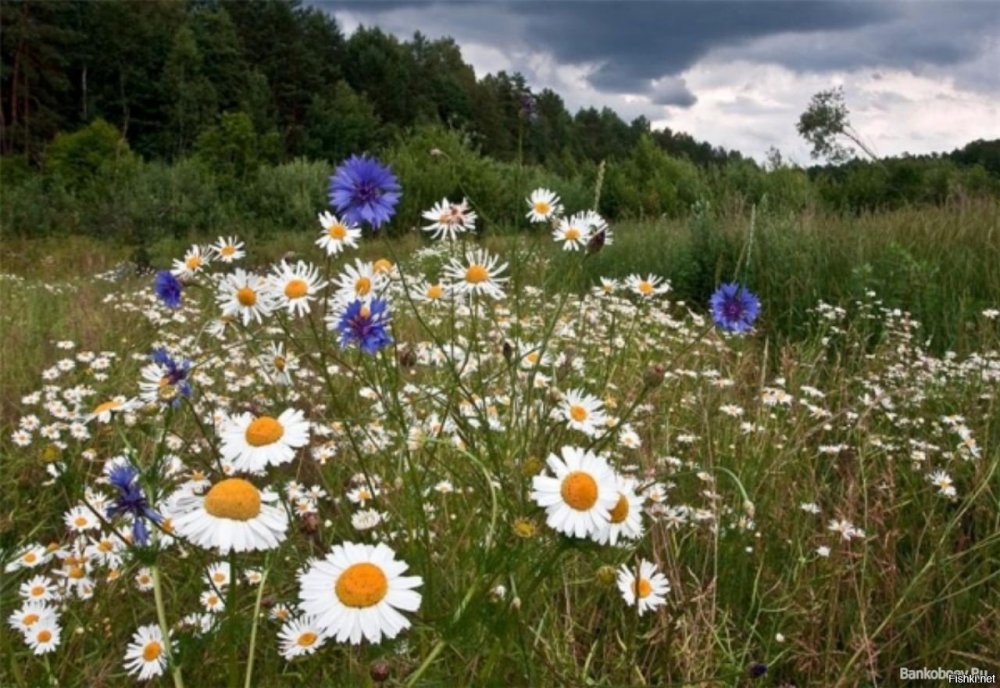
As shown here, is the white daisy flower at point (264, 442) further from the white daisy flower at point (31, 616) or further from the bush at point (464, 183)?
the bush at point (464, 183)

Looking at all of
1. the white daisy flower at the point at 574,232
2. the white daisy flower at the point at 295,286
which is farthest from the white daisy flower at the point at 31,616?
the white daisy flower at the point at 574,232

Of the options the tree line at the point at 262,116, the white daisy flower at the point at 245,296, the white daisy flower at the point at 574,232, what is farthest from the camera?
the tree line at the point at 262,116

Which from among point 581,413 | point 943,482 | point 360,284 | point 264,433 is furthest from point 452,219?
point 943,482

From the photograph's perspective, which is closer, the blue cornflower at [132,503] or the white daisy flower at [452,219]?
the blue cornflower at [132,503]

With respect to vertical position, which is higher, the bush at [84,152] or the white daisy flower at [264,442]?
the bush at [84,152]

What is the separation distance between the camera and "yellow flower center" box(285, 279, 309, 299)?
4.58 ft

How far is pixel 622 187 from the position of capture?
56.2ft

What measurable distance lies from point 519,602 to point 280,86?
41.8 metres

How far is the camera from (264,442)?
0.99 metres

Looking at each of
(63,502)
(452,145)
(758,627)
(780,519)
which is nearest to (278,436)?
(758,627)

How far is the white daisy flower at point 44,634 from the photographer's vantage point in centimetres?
134

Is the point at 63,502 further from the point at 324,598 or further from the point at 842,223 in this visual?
the point at 842,223

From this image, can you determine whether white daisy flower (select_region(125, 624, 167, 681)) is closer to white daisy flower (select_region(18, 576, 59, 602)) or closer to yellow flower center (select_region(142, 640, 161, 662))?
yellow flower center (select_region(142, 640, 161, 662))

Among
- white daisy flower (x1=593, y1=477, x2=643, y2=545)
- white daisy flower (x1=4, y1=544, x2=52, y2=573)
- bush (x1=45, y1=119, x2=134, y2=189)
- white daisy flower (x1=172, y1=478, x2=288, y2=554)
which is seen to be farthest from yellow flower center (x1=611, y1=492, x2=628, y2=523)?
bush (x1=45, y1=119, x2=134, y2=189)
